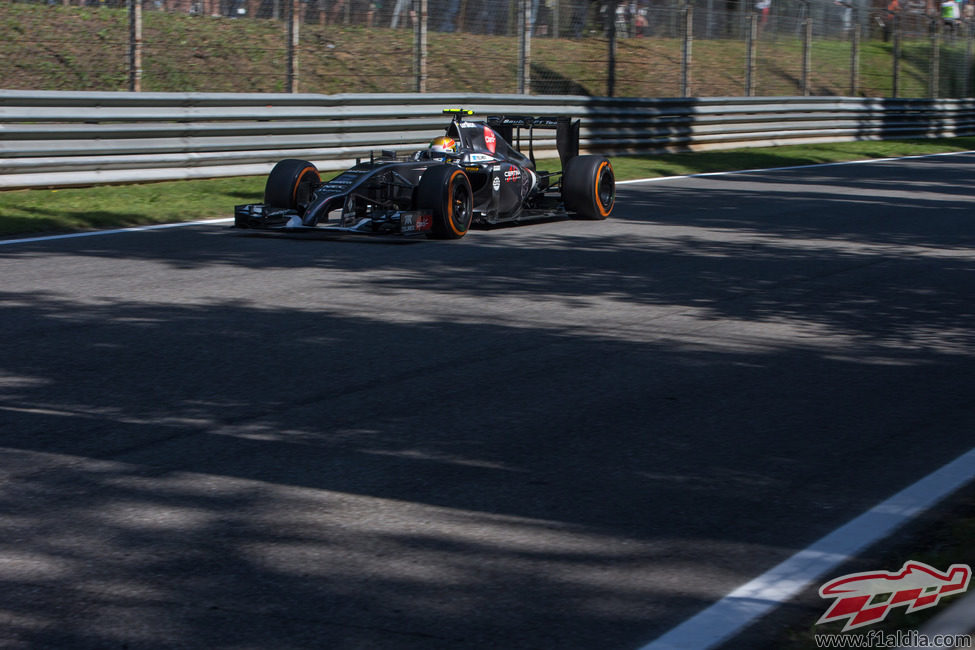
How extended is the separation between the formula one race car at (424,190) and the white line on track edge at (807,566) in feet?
21.4

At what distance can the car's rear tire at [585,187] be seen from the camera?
12773 millimetres

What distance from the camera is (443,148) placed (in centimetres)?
1192

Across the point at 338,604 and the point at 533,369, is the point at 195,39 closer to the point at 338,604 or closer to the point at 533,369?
the point at 533,369

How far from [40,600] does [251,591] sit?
61cm

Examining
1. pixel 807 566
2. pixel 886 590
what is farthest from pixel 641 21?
pixel 886 590

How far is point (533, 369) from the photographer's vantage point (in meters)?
6.54

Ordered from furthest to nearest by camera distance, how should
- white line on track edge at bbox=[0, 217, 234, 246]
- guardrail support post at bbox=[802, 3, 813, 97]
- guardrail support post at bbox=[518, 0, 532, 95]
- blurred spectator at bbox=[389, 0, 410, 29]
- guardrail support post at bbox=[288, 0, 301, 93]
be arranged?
guardrail support post at bbox=[802, 3, 813, 97] < blurred spectator at bbox=[389, 0, 410, 29] < guardrail support post at bbox=[518, 0, 532, 95] < guardrail support post at bbox=[288, 0, 301, 93] < white line on track edge at bbox=[0, 217, 234, 246]

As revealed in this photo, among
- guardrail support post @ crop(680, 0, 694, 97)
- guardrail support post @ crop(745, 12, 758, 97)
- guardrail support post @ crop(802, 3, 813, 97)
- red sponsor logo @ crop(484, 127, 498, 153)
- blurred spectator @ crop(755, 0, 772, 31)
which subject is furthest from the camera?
guardrail support post @ crop(802, 3, 813, 97)

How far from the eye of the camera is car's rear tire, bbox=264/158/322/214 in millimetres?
11172

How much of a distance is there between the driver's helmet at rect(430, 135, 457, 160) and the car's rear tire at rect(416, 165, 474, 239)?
2.38 feet

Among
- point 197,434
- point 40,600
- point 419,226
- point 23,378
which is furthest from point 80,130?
point 40,600

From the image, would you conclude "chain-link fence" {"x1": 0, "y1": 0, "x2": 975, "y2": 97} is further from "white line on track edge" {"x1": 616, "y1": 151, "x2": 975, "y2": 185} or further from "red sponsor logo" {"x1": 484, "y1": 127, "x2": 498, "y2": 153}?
"red sponsor logo" {"x1": 484, "y1": 127, "x2": 498, "y2": 153}

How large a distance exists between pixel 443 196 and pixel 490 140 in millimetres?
1536

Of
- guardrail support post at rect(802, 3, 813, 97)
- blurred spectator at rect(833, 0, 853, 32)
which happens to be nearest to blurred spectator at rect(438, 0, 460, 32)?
guardrail support post at rect(802, 3, 813, 97)
